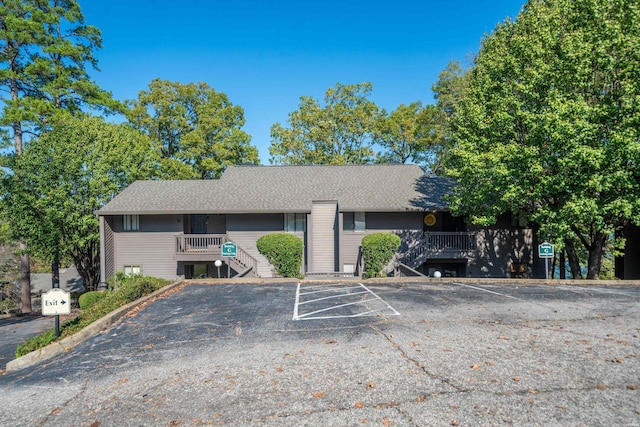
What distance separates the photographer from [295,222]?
19750 millimetres

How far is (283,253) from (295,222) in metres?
2.58

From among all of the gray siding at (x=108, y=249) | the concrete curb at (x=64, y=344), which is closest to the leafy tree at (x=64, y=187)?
the gray siding at (x=108, y=249)

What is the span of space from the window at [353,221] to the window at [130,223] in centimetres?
1138

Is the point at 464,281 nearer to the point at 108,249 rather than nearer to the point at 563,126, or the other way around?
the point at 563,126

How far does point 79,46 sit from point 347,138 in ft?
74.2

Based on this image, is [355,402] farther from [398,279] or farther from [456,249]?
[456,249]

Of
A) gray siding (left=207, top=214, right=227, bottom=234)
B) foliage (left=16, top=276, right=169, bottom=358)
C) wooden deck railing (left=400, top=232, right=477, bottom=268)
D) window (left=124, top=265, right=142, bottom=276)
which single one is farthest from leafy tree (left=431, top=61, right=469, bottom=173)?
foliage (left=16, top=276, right=169, bottom=358)

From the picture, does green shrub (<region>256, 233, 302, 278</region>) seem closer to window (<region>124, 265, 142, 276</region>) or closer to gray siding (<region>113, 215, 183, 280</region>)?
gray siding (<region>113, 215, 183, 280</region>)

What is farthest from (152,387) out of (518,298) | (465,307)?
(518,298)

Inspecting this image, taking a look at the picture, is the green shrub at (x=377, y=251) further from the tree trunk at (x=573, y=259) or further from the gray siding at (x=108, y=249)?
the gray siding at (x=108, y=249)

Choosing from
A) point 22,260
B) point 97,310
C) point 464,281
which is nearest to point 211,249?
point 97,310

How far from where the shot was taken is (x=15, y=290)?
25.3 meters

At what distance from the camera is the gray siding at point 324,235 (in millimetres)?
19797

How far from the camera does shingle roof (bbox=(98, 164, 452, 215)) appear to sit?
18875 mm
